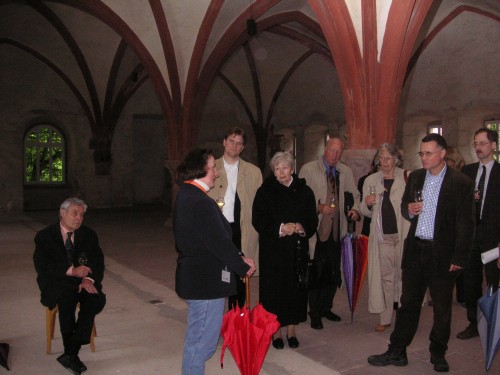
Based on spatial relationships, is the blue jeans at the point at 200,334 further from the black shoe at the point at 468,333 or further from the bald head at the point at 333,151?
the black shoe at the point at 468,333

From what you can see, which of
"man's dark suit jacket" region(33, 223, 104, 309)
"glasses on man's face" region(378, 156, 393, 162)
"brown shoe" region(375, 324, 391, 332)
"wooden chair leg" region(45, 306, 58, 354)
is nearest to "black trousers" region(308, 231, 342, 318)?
"brown shoe" region(375, 324, 391, 332)

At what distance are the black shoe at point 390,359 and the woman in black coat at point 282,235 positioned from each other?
0.64 m

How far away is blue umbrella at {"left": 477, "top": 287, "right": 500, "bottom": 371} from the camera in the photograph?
3322mm

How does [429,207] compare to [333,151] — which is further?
[333,151]

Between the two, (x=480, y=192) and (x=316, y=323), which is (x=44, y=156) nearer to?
(x=316, y=323)

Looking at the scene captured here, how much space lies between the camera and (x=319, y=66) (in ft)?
52.8

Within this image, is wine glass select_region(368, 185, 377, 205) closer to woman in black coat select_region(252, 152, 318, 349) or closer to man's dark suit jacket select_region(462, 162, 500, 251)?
woman in black coat select_region(252, 152, 318, 349)

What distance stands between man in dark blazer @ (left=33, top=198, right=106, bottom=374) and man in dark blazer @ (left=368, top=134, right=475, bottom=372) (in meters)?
2.03

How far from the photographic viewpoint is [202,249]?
2832 mm

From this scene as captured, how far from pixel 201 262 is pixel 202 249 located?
2.8 inches

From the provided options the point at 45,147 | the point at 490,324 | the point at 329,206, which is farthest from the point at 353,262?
the point at 45,147

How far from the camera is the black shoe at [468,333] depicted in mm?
4328

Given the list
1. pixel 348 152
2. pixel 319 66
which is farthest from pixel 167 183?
pixel 348 152

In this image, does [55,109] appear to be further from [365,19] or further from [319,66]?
[365,19]
